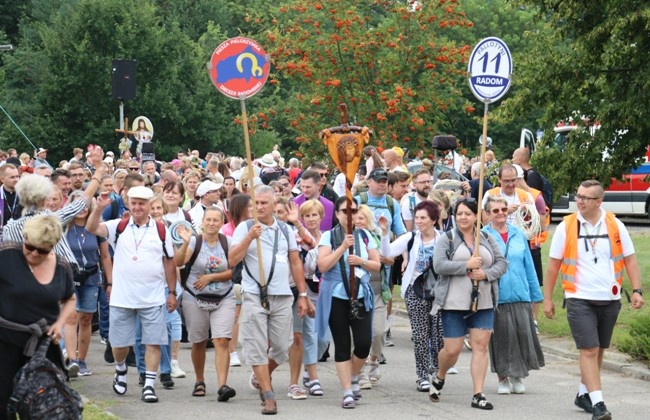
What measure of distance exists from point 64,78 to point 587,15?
110 ft

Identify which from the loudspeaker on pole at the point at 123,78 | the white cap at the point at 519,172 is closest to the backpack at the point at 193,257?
the white cap at the point at 519,172

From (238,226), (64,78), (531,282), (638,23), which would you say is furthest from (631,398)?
(64,78)

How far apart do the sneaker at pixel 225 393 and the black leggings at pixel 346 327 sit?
91 centimetres

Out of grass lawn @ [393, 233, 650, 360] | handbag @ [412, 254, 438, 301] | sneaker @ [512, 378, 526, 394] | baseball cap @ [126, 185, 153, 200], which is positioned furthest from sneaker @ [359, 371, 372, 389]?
grass lawn @ [393, 233, 650, 360]

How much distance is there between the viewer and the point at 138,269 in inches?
425

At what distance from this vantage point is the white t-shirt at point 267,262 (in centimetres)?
1043

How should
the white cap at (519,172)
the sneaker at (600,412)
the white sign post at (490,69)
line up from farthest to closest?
the white cap at (519,172) < the white sign post at (490,69) < the sneaker at (600,412)

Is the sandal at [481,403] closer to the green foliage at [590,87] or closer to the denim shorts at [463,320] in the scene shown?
the denim shorts at [463,320]

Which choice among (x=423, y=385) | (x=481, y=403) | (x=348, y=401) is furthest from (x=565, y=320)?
(x=348, y=401)

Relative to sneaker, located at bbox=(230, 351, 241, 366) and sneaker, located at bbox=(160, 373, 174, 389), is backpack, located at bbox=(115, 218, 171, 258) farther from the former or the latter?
sneaker, located at bbox=(230, 351, 241, 366)

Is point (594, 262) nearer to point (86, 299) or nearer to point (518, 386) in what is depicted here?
point (518, 386)

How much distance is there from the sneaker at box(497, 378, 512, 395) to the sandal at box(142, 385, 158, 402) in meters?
2.96

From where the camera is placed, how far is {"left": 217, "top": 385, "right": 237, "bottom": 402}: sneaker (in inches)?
421

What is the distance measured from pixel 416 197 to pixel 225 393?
4.47 meters
